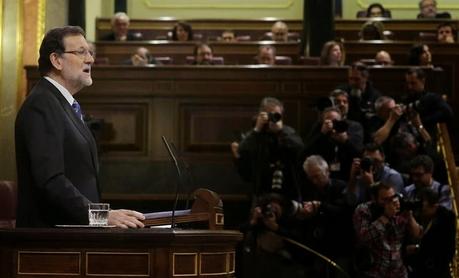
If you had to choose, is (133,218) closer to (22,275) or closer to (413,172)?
(22,275)

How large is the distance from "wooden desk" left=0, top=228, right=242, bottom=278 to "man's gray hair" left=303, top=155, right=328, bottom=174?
4.29 m

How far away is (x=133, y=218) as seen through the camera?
140 inches

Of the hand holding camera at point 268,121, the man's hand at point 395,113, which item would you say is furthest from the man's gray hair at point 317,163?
the man's hand at point 395,113

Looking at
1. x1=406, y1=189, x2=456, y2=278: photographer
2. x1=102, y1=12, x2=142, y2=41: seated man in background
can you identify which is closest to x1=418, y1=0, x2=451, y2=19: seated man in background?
x1=102, y1=12, x2=142, y2=41: seated man in background

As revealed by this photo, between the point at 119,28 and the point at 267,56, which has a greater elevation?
the point at 119,28

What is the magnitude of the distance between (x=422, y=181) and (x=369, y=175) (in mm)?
399

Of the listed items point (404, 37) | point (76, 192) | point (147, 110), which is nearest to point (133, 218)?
point (76, 192)

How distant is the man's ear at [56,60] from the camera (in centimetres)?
386

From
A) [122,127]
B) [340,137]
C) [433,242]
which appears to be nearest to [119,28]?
[122,127]

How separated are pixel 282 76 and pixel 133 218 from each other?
6.04 metres

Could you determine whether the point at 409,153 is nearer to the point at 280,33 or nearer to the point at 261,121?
the point at 261,121

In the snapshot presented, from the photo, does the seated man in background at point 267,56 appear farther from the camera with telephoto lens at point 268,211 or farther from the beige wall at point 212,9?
the beige wall at point 212,9

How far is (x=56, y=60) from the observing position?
3.87 meters

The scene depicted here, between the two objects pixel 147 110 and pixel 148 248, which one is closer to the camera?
pixel 148 248
